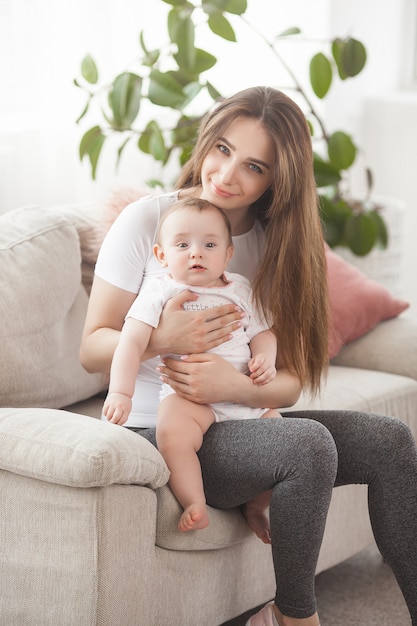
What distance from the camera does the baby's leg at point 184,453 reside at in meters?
1.70

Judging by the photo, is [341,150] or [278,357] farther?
[341,150]

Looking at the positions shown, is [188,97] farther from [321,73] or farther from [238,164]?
[238,164]

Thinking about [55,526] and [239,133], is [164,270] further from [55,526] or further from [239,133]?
[55,526]

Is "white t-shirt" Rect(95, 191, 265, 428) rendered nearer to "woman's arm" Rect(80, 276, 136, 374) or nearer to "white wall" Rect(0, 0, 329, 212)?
"woman's arm" Rect(80, 276, 136, 374)

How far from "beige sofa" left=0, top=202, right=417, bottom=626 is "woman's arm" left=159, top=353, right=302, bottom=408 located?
0.17m

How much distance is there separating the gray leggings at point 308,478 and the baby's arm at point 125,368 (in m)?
0.15

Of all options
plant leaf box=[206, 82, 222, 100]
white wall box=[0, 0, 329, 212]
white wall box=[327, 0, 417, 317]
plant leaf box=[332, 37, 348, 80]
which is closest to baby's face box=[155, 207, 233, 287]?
white wall box=[0, 0, 329, 212]

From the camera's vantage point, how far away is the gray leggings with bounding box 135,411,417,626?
169 cm

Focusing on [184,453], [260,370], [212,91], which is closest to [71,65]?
[212,91]

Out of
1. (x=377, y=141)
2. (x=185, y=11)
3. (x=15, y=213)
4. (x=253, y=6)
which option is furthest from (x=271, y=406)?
(x=377, y=141)

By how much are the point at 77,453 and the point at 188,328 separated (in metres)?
0.35

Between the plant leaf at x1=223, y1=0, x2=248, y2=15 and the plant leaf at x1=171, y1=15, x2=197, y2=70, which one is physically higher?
the plant leaf at x1=223, y1=0, x2=248, y2=15

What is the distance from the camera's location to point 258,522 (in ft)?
6.15

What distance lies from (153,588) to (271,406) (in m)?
0.42
